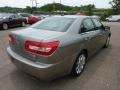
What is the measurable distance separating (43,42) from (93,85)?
1.55 metres

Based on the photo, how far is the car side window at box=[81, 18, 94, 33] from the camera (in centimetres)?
402

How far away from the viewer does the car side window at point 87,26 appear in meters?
4.02

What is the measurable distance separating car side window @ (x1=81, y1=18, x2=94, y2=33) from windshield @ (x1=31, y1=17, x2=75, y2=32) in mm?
331

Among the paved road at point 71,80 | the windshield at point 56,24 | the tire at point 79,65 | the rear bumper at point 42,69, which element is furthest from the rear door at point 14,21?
the rear bumper at point 42,69

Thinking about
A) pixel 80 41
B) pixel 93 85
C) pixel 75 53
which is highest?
pixel 80 41

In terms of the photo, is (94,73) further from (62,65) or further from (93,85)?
(62,65)

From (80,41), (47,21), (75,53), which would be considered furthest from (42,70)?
(47,21)

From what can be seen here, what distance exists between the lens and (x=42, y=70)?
2.95 meters

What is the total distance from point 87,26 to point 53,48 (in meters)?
1.71

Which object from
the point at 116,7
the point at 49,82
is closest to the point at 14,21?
the point at 49,82

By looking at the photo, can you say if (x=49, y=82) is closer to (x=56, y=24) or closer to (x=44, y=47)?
(x=44, y=47)

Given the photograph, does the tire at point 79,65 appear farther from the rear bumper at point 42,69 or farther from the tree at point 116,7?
the tree at point 116,7

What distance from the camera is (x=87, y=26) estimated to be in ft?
14.2

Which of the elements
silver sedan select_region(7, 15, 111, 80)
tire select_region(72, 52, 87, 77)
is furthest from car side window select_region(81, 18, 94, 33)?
tire select_region(72, 52, 87, 77)
